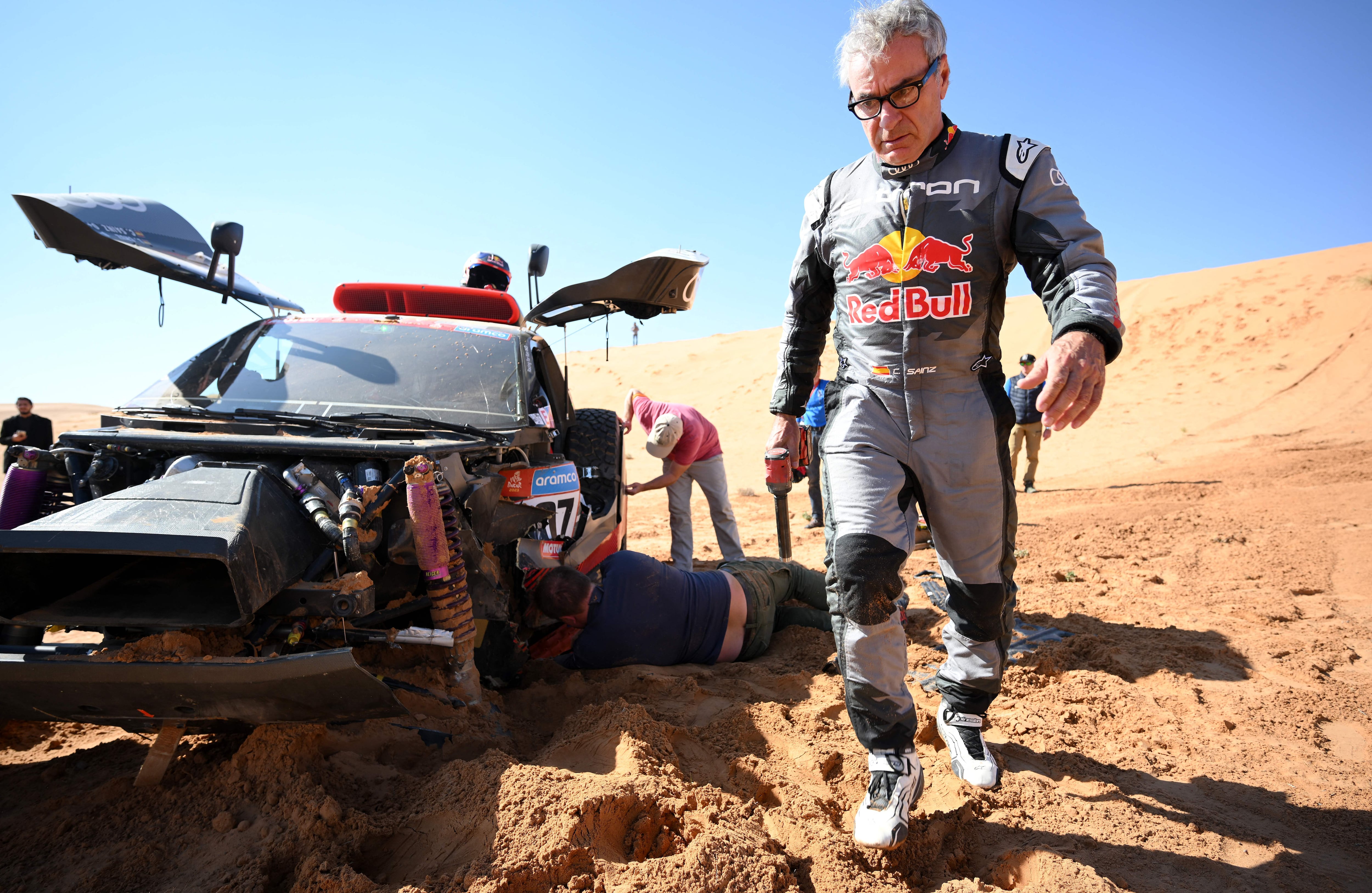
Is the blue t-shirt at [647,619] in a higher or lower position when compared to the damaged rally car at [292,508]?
lower

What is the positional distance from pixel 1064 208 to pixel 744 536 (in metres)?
7.00

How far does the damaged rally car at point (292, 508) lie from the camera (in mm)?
2240

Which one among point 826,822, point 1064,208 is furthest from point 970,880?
point 1064,208

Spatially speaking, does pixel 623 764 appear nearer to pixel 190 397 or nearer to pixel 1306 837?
pixel 1306 837

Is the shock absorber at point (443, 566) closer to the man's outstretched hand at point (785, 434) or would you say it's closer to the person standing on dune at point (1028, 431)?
the man's outstretched hand at point (785, 434)

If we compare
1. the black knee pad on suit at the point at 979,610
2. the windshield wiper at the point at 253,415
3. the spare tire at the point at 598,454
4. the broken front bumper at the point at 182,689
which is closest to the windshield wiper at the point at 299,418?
the windshield wiper at the point at 253,415

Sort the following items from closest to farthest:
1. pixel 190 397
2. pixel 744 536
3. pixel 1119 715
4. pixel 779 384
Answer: pixel 779 384, pixel 1119 715, pixel 190 397, pixel 744 536

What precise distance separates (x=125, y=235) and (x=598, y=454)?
2.65m

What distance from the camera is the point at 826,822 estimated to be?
2.44m

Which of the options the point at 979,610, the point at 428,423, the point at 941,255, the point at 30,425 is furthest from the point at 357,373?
the point at 30,425

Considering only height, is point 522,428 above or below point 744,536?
above

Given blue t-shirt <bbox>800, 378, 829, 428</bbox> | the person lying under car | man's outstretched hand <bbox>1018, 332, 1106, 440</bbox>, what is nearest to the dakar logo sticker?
man's outstretched hand <bbox>1018, 332, 1106, 440</bbox>

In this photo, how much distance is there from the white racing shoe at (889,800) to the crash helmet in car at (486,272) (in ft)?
17.7

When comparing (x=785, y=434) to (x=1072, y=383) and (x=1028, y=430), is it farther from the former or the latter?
(x=1028, y=430)
